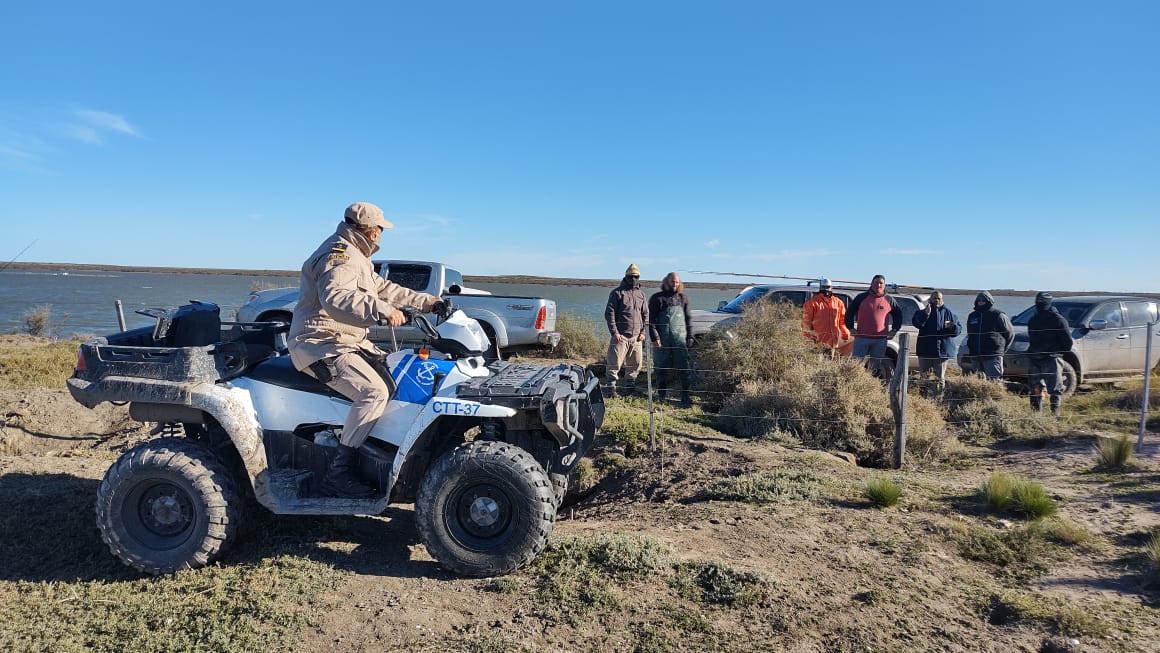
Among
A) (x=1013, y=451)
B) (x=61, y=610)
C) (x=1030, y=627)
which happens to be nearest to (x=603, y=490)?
(x=1030, y=627)

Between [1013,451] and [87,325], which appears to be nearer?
[1013,451]

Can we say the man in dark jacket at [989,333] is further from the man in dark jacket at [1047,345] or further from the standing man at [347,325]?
the standing man at [347,325]

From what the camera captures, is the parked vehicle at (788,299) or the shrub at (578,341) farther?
the shrub at (578,341)

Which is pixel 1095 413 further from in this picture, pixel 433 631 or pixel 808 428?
pixel 433 631

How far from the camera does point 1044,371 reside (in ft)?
31.2

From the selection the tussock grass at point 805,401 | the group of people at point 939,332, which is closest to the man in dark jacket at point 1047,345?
the group of people at point 939,332

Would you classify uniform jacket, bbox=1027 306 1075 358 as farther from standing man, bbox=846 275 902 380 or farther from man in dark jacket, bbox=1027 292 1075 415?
standing man, bbox=846 275 902 380

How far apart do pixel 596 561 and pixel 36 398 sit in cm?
778

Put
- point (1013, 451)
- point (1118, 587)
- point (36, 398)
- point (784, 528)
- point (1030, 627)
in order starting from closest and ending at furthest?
point (1030, 627)
point (1118, 587)
point (784, 528)
point (1013, 451)
point (36, 398)

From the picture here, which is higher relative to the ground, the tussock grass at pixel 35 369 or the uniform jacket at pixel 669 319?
the uniform jacket at pixel 669 319

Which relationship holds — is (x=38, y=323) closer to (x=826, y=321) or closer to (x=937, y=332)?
(x=826, y=321)

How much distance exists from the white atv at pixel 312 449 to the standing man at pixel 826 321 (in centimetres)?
656

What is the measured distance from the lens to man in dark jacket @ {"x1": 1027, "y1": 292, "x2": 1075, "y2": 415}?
9.32 meters

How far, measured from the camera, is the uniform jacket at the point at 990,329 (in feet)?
30.7
